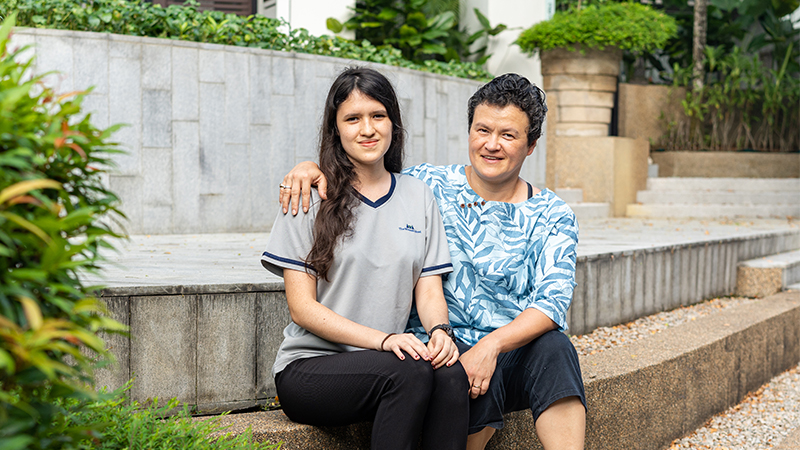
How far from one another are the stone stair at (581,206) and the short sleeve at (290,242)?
Answer: 235 inches

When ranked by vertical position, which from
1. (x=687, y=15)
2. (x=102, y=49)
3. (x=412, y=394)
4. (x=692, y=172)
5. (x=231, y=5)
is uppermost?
(x=687, y=15)

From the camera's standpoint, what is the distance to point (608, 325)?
12.9 feet

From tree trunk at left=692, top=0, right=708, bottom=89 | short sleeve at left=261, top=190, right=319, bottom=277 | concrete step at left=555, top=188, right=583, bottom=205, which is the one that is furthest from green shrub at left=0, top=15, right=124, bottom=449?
tree trunk at left=692, top=0, right=708, bottom=89

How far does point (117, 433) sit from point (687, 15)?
37.7 feet

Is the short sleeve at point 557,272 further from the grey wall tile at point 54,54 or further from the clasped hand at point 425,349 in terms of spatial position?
the grey wall tile at point 54,54

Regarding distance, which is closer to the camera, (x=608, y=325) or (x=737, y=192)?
(x=608, y=325)

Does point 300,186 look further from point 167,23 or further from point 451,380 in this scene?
point 167,23

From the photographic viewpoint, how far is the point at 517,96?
2.27m

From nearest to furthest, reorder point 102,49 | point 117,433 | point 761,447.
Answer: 1. point 117,433
2. point 761,447
3. point 102,49

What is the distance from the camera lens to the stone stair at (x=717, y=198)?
8.10 m

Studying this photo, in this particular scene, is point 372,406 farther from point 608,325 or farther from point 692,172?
point 692,172

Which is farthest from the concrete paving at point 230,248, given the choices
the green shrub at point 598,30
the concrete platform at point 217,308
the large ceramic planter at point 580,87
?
the green shrub at point 598,30

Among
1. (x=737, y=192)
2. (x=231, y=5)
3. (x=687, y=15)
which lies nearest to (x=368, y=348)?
(x=231, y=5)

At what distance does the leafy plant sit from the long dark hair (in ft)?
17.9
